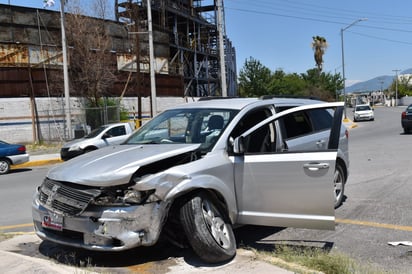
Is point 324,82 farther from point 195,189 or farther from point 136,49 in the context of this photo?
point 195,189

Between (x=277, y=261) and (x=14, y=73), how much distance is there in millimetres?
26157

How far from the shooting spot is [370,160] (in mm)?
12430

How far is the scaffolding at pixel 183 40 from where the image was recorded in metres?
37.8

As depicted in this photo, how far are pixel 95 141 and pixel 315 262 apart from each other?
45.2ft

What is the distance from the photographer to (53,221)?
4516 mm

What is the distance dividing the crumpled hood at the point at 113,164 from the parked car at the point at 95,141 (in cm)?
1182

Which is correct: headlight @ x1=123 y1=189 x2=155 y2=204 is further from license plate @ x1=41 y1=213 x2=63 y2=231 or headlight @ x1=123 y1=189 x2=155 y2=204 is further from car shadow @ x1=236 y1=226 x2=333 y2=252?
car shadow @ x1=236 y1=226 x2=333 y2=252

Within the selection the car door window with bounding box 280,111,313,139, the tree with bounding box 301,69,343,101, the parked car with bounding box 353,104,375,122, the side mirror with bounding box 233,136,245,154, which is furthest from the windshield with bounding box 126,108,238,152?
the tree with bounding box 301,69,343,101

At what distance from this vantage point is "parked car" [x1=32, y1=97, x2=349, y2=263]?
4211 millimetres

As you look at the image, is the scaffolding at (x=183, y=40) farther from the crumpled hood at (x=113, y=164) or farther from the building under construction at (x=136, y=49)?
the crumpled hood at (x=113, y=164)

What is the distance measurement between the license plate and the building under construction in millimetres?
19415

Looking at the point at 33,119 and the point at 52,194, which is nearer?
the point at 52,194

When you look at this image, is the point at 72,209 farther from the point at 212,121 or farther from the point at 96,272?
the point at 212,121

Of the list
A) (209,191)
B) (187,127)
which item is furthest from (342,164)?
(209,191)
